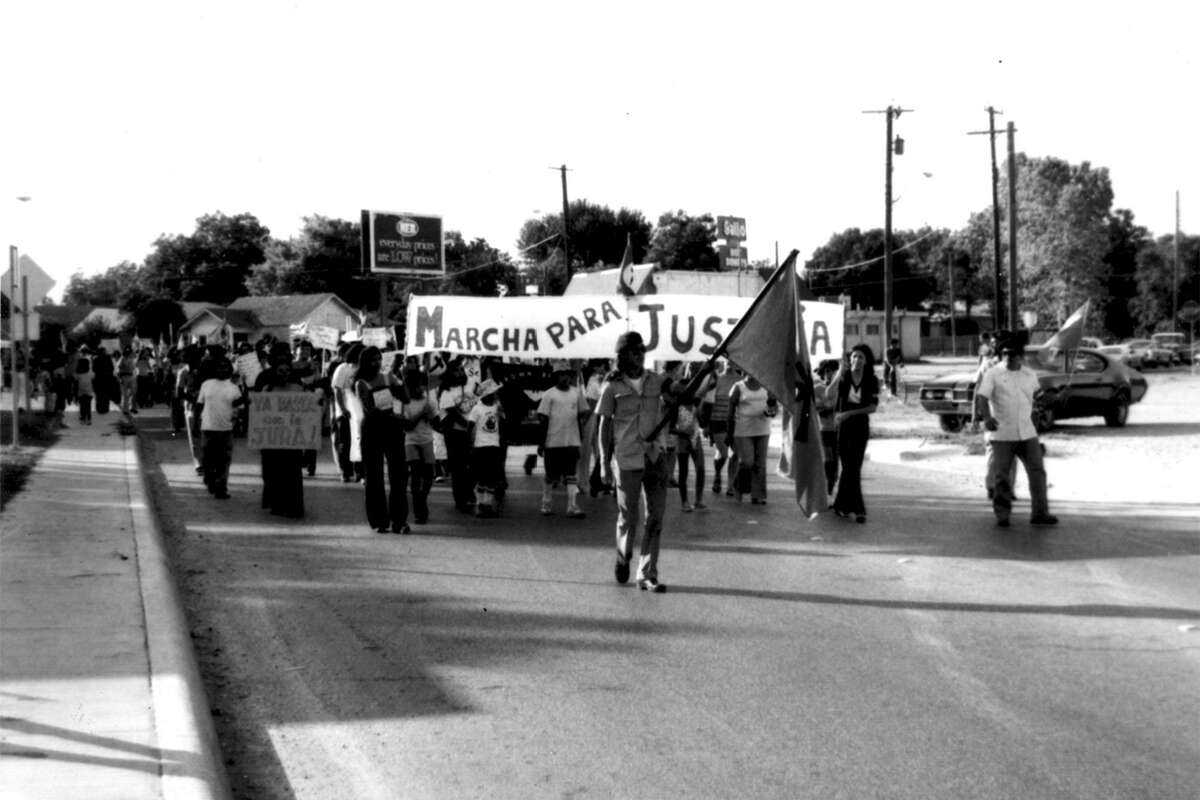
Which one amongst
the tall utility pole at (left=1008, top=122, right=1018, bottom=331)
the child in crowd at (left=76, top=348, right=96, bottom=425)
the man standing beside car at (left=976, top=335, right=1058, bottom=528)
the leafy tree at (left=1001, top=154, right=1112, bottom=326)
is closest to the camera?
the man standing beside car at (left=976, top=335, right=1058, bottom=528)

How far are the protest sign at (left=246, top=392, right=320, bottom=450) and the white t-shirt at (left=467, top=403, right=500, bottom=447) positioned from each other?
1.70 m

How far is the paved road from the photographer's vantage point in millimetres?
5656

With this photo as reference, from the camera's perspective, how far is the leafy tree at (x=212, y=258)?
383ft

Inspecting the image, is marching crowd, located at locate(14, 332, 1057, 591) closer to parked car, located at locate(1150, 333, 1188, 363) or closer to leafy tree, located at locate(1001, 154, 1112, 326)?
parked car, located at locate(1150, 333, 1188, 363)

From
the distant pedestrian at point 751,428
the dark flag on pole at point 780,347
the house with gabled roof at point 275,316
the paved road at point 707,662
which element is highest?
the house with gabled roof at point 275,316

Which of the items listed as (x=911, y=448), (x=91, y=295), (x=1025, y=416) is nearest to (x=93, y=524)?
(x=1025, y=416)

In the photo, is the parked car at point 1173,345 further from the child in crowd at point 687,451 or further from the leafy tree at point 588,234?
the child in crowd at point 687,451

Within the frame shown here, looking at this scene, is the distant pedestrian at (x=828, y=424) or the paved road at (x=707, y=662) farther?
the distant pedestrian at (x=828, y=424)

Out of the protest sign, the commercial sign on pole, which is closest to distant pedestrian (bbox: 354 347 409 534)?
the protest sign

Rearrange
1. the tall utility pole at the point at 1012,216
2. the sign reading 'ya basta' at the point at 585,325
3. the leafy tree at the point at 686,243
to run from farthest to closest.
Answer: the leafy tree at the point at 686,243
the tall utility pole at the point at 1012,216
the sign reading 'ya basta' at the point at 585,325

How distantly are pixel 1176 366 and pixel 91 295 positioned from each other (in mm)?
145955

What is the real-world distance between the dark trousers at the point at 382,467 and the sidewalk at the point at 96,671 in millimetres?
1894

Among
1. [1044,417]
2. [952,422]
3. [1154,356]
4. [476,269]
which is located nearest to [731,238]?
[1154,356]


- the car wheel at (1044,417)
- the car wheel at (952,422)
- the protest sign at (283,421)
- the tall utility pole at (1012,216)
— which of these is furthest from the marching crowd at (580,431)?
the tall utility pole at (1012,216)
